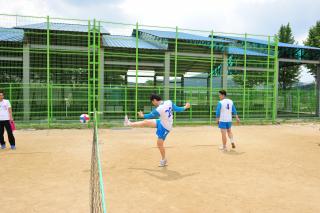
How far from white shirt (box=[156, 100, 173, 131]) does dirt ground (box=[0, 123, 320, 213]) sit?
1020 mm

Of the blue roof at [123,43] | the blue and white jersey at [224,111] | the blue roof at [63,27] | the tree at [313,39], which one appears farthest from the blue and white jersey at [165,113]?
the tree at [313,39]

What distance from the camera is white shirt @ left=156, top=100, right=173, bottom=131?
649 cm

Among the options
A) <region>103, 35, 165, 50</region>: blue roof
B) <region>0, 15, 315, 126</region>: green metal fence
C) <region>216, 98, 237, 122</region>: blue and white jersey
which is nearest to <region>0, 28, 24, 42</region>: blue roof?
<region>0, 15, 315, 126</region>: green metal fence

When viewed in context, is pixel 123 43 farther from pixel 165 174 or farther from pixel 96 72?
pixel 165 174

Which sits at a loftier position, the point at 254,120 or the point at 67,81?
the point at 67,81

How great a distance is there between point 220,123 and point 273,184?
344 cm

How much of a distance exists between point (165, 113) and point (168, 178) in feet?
5.11

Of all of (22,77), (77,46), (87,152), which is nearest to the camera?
(87,152)

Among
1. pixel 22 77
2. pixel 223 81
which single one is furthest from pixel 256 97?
pixel 22 77

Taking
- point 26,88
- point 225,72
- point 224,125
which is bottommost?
point 224,125

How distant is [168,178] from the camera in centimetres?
564

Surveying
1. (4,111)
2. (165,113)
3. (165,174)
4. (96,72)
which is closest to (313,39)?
(96,72)

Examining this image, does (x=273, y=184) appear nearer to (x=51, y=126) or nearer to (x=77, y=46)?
(x=51, y=126)

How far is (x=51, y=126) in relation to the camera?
1368cm
